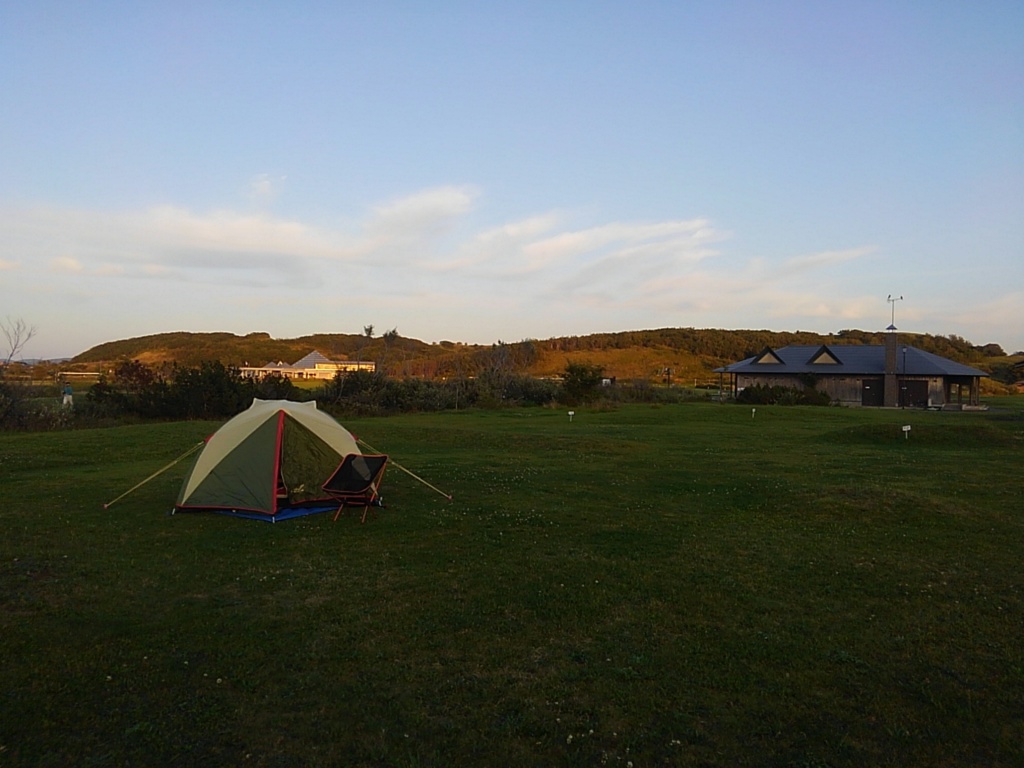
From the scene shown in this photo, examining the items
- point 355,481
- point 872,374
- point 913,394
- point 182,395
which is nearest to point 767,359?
point 872,374

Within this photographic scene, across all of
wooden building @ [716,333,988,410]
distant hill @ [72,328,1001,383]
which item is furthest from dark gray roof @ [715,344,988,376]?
distant hill @ [72,328,1001,383]

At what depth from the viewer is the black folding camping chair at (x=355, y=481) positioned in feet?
35.4

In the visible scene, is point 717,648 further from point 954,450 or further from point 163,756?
point 954,450

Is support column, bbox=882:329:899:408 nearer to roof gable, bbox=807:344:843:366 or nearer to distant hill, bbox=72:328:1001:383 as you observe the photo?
roof gable, bbox=807:344:843:366

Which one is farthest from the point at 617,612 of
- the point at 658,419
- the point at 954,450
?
the point at 658,419

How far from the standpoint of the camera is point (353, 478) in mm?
10891

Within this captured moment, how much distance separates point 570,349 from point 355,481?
344 feet

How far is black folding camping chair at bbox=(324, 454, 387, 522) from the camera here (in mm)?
10797

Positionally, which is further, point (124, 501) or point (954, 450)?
point (954, 450)

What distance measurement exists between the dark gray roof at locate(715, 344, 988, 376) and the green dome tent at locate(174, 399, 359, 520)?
144 ft

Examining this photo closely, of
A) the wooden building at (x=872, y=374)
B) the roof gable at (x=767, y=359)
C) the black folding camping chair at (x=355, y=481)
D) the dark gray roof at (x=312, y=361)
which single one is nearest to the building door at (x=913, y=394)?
the wooden building at (x=872, y=374)

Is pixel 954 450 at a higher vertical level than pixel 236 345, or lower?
lower

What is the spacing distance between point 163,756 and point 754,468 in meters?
13.6

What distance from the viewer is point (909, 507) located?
10.8 meters
